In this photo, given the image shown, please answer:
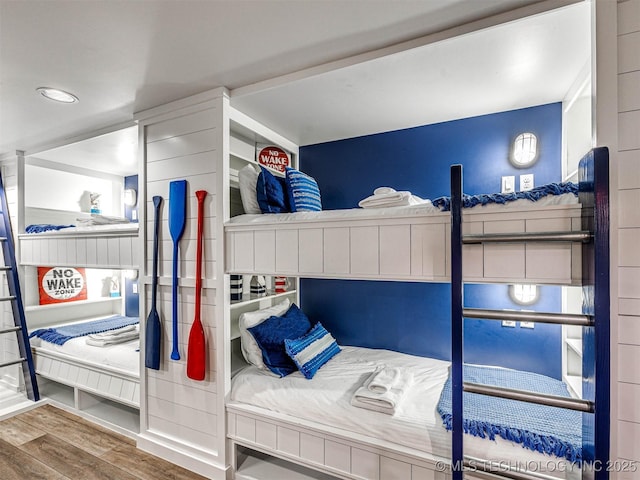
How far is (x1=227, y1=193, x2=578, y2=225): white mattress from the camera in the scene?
1283 millimetres

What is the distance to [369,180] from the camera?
2.72 meters

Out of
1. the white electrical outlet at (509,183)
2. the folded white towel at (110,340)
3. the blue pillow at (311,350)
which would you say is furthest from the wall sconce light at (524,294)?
the folded white towel at (110,340)

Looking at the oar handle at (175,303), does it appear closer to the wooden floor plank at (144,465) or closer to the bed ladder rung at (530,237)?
the wooden floor plank at (144,465)

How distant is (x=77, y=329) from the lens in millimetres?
3301

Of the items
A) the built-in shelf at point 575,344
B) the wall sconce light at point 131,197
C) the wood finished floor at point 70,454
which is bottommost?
the wood finished floor at point 70,454

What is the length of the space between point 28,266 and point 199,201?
259 cm

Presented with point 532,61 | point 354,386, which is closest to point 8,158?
point 354,386

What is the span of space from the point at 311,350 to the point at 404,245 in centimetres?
113

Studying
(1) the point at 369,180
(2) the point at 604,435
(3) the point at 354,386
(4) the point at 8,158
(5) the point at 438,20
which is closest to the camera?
(2) the point at 604,435

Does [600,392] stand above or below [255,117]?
below

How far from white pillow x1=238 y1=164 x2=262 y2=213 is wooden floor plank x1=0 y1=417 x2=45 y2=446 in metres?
2.41

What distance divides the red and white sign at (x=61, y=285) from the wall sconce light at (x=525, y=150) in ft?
14.6

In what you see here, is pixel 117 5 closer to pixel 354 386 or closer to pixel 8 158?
pixel 354 386

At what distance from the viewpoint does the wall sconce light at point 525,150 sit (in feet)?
7.05
